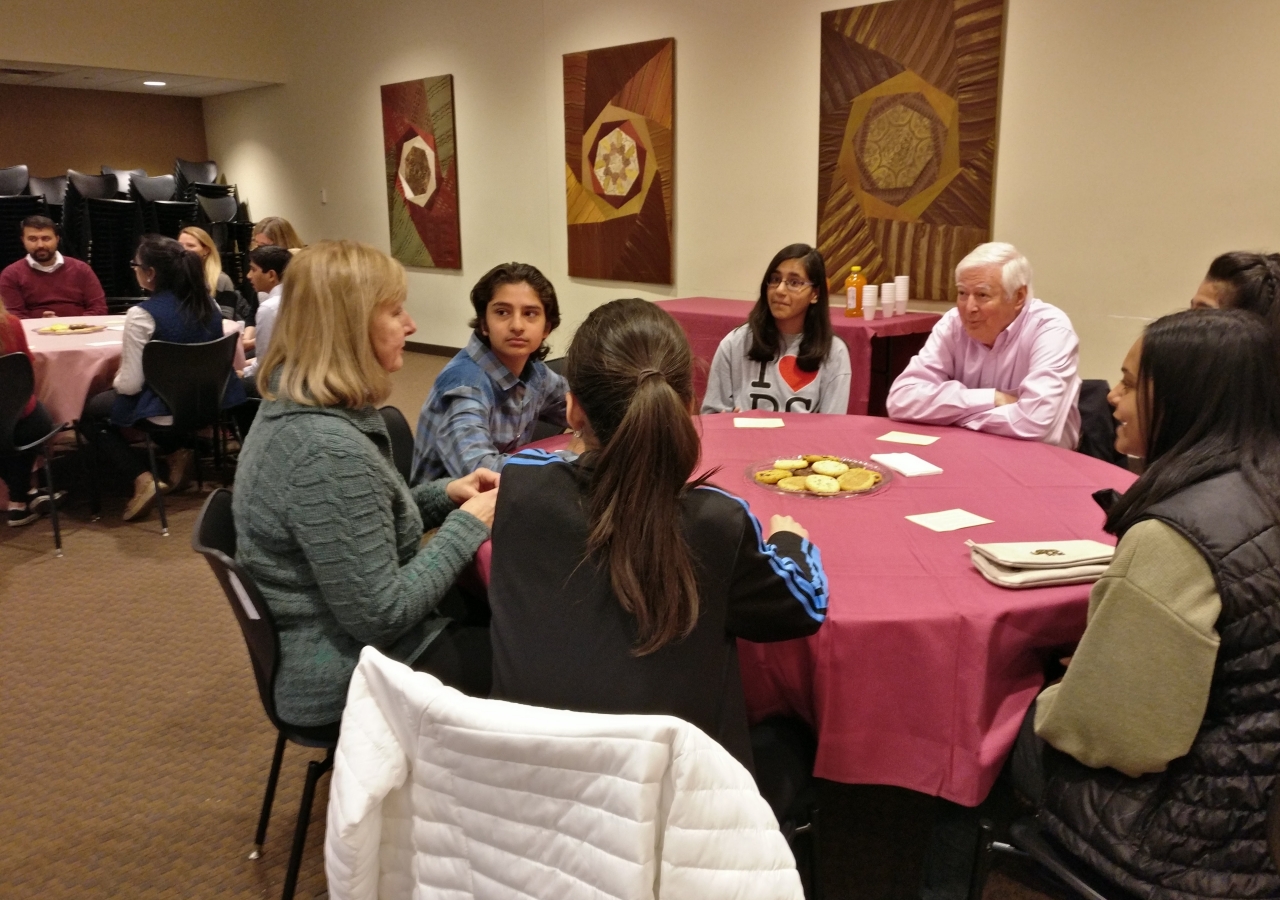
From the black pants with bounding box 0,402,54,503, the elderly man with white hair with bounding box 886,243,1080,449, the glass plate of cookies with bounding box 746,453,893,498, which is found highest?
the elderly man with white hair with bounding box 886,243,1080,449

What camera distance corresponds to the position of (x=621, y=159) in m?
6.60

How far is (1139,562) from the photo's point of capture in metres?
1.24

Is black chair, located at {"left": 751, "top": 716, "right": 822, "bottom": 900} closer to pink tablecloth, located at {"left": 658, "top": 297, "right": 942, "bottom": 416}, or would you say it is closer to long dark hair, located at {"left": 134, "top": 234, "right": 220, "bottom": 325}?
pink tablecloth, located at {"left": 658, "top": 297, "right": 942, "bottom": 416}

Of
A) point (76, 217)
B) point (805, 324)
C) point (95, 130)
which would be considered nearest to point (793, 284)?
point (805, 324)

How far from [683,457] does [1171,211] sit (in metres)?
4.08

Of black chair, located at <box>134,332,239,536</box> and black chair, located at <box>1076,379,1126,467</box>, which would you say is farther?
black chair, located at <box>134,332,239,536</box>

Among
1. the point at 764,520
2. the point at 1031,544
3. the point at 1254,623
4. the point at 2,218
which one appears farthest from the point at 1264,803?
the point at 2,218

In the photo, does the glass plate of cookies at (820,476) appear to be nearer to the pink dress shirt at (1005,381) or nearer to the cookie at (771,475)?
the cookie at (771,475)

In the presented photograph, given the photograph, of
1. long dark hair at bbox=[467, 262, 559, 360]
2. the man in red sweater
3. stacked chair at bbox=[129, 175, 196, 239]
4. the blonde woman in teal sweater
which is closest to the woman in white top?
long dark hair at bbox=[467, 262, 559, 360]

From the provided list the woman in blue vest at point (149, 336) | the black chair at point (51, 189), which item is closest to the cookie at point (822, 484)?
the woman in blue vest at point (149, 336)

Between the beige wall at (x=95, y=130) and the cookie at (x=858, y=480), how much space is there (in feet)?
38.3

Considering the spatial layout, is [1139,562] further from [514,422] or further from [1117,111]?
[1117,111]

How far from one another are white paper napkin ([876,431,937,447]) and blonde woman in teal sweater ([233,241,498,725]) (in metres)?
1.30

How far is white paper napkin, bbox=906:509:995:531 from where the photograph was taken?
1798 mm
